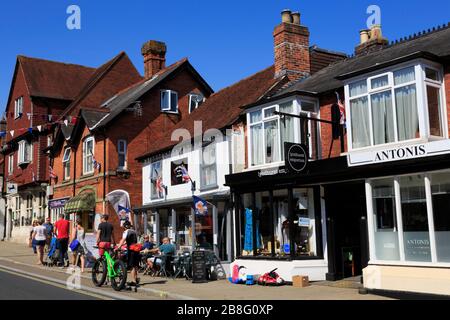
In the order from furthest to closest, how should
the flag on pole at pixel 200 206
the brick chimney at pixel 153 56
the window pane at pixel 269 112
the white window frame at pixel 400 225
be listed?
the brick chimney at pixel 153 56 → the flag on pole at pixel 200 206 → the window pane at pixel 269 112 → the white window frame at pixel 400 225

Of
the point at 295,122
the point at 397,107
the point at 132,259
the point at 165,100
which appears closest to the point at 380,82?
the point at 397,107

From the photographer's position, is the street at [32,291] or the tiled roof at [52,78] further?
the tiled roof at [52,78]

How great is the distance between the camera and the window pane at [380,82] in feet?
40.6

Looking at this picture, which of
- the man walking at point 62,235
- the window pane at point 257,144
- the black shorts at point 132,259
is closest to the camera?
the black shorts at point 132,259

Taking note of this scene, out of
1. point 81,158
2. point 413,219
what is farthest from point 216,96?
point 413,219

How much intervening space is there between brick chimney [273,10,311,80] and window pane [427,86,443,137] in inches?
288

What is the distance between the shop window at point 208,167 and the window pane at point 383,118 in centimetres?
736

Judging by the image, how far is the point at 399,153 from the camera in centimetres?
1127

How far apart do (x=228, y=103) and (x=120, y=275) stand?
35.8 ft

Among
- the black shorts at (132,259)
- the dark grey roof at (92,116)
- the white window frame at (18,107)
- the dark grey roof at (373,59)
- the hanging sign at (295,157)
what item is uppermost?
the white window frame at (18,107)

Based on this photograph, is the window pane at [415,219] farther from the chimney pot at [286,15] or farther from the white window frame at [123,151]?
the white window frame at [123,151]

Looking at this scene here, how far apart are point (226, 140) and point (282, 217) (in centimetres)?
404

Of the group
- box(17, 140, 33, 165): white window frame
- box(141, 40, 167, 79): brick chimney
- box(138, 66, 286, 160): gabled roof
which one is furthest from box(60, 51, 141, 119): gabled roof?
box(138, 66, 286, 160): gabled roof

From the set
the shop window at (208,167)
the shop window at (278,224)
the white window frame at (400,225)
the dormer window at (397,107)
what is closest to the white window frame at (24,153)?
the shop window at (208,167)
